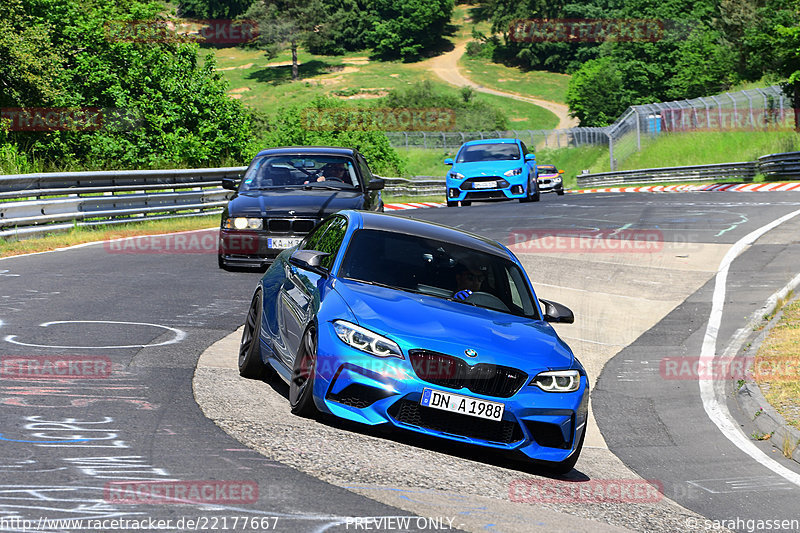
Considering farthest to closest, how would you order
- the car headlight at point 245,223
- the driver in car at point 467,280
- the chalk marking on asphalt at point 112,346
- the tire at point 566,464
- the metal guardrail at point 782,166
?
the metal guardrail at point 782,166
the car headlight at point 245,223
the chalk marking on asphalt at point 112,346
the driver in car at point 467,280
the tire at point 566,464

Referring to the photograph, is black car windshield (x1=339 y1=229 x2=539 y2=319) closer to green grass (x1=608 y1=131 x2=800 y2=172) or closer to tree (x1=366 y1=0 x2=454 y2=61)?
green grass (x1=608 y1=131 x2=800 y2=172)

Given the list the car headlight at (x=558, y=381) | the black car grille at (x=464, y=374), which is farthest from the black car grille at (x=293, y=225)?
→ the black car grille at (x=464, y=374)

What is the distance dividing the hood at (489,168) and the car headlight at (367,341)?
21.5m

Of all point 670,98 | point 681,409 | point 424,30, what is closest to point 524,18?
point 424,30

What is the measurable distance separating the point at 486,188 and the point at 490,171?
0.48m

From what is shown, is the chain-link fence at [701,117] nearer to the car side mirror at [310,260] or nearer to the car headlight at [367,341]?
the car side mirror at [310,260]

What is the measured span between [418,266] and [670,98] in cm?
8557

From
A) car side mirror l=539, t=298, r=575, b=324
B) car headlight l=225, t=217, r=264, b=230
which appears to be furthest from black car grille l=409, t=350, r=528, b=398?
car headlight l=225, t=217, r=264, b=230

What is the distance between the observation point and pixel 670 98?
89375mm

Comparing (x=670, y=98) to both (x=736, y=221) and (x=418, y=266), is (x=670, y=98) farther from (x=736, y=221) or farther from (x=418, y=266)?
(x=418, y=266)

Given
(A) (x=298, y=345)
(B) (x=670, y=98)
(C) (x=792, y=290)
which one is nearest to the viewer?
(A) (x=298, y=345)

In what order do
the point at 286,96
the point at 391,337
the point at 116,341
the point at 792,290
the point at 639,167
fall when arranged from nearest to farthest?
the point at 391,337 → the point at 116,341 → the point at 792,290 → the point at 639,167 → the point at 286,96

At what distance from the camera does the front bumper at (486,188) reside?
28.2 m

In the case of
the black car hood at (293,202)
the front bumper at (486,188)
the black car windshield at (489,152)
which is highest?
the black car hood at (293,202)
